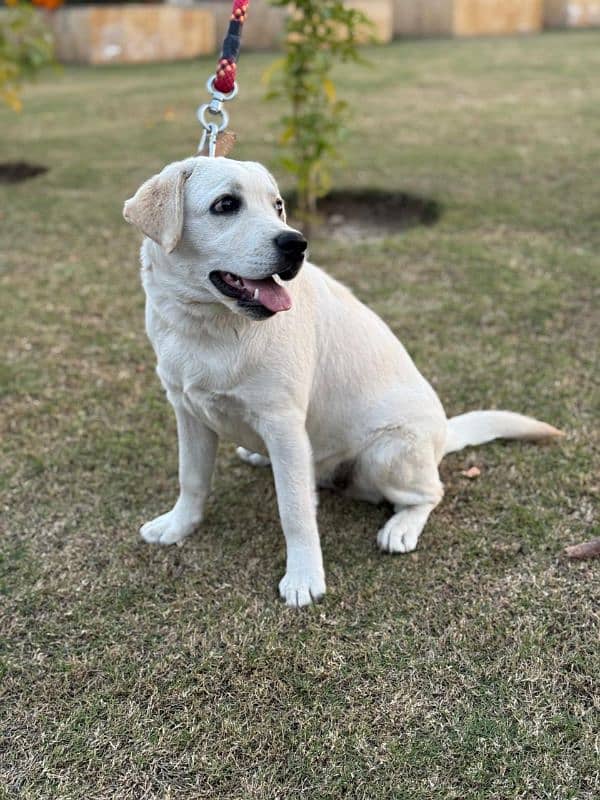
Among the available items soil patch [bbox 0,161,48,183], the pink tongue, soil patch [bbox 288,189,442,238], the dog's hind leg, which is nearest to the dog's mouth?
the pink tongue

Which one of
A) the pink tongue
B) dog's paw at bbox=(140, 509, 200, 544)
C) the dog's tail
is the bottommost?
dog's paw at bbox=(140, 509, 200, 544)

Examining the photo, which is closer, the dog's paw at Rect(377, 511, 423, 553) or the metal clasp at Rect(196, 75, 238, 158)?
the metal clasp at Rect(196, 75, 238, 158)

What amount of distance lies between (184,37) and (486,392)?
14.5m

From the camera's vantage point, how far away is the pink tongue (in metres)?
2.17

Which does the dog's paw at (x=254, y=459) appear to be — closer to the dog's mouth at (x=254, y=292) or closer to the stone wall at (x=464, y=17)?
the dog's mouth at (x=254, y=292)

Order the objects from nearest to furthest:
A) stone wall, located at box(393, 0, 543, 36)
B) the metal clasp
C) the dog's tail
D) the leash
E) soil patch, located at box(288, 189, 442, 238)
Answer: the metal clasp
the leash
the dog's tail
soil patch, located at box(288, 189, 442, 238)
stone wall, located at box(393, 0, 543, 36)

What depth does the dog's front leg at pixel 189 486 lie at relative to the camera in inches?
107

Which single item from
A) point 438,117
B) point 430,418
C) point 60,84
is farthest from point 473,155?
point 60,84

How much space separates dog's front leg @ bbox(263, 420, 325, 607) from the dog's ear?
2.07 ft

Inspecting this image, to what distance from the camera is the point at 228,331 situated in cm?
231

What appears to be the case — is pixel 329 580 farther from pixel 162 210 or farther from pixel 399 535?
pixel 162 210

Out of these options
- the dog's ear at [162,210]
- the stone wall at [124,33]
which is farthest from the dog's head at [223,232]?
the stone wall at [124,33]

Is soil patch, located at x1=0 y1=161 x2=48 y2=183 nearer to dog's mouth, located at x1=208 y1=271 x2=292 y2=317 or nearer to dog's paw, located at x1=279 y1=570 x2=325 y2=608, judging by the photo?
dog's mouth, located at x1=208 y1=271 x2=292 y2=317

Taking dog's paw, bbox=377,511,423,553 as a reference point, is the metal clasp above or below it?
above
